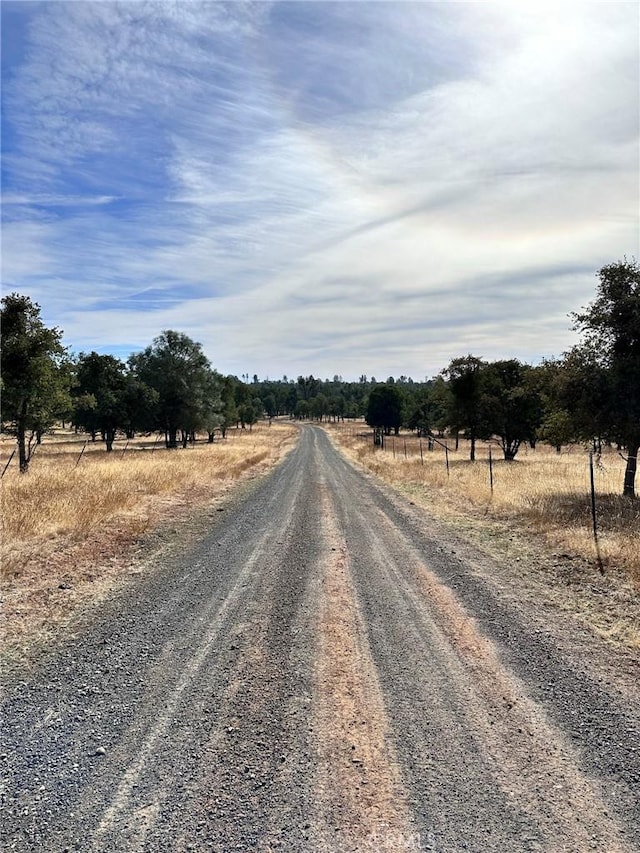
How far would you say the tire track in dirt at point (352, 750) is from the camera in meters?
2.86

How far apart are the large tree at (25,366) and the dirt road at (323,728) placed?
17815 millimetres

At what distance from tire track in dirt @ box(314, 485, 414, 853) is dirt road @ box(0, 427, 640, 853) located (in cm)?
1

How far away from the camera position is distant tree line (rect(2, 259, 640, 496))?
1550cm

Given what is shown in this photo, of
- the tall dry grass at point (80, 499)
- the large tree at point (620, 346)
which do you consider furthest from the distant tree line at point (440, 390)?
the tall dry grass at point (80, 499)

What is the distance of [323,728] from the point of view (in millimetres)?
3828

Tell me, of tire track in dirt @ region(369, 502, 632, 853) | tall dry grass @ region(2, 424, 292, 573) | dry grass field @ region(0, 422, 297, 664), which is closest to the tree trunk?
tire track in dirt @ region(369, 502, 632, 853)

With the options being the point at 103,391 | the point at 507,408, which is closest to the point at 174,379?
the point at 103,391

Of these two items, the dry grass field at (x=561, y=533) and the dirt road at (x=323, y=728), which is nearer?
the dirt road at (x=323, y=728)

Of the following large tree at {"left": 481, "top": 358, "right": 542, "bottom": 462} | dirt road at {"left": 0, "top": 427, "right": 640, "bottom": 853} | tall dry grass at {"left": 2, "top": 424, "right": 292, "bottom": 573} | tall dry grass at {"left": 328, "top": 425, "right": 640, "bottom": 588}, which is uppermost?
large tree at {"left": 481, "top": 358, "right": 542, "bottom": 462}

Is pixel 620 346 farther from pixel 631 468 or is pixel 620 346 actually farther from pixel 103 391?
pixel 103 391

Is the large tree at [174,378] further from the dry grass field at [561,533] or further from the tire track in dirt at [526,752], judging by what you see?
the tire track in dirt at [526,752]

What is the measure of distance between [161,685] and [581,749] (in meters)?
3.55

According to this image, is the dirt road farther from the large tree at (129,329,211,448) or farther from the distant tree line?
the large tree at (129,329,211,448)

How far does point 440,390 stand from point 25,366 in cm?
2942
